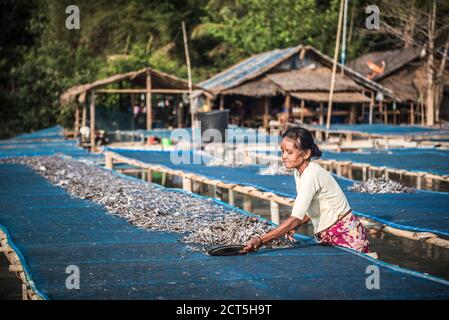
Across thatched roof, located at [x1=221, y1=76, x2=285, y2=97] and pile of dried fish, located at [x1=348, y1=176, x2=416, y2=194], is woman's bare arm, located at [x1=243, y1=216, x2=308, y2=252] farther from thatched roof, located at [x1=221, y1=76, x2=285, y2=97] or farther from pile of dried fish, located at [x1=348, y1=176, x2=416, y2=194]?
thatched roof, located at [x1=221, y1=76, x2=285, y2=97]

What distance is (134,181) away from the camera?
866 cm

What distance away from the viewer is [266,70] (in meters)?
23.1

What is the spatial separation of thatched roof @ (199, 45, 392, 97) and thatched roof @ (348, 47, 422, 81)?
2571mm

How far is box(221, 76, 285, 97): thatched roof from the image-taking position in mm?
22531

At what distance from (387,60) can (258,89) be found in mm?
7770

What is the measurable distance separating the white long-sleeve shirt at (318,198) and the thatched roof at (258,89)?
18.4 metres

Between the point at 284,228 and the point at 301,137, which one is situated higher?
the point at 301,137

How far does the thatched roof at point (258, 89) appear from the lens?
22.5 metres

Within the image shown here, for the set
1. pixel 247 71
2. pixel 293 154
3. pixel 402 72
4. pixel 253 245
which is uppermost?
pixel 402 72

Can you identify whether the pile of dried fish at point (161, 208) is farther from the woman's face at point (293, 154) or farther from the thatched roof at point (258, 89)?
the thatched roof at point (258, 89)

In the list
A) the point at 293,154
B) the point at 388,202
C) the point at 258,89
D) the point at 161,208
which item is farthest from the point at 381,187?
the point at 258,89

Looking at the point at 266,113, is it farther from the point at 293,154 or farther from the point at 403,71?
the point at 293,154
